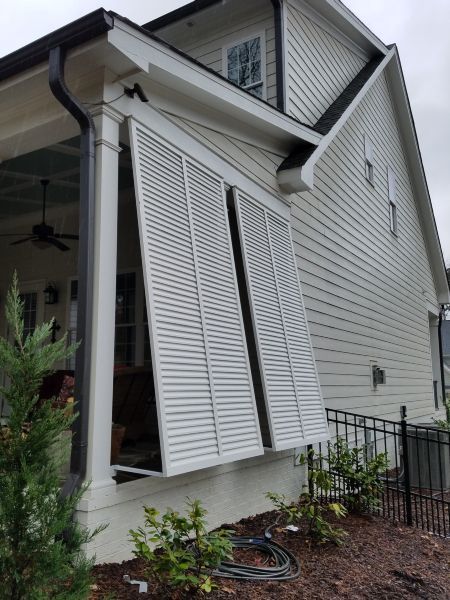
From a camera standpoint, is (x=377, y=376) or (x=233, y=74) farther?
(x=377, y=376)

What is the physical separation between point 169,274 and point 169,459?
4.21 feet

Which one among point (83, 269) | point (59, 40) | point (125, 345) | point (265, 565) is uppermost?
point (59, 40)

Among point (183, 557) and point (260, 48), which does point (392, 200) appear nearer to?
point (260, 48)

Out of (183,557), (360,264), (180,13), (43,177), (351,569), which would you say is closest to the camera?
(183,557)

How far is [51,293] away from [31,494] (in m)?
6.09

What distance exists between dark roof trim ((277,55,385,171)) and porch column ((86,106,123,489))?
119 inches

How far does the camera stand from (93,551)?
311 cm

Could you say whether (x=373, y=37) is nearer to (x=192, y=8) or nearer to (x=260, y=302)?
(x=192, y=8)

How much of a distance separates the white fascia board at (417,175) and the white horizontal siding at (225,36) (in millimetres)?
4889

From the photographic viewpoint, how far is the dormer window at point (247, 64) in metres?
7.18

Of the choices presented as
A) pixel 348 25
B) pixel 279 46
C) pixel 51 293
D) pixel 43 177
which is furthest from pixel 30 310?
Result: pixel 348 25

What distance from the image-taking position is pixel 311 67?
25.8 ft

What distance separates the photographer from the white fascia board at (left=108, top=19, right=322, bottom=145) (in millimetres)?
3389

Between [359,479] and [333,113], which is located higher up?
[333,113]
